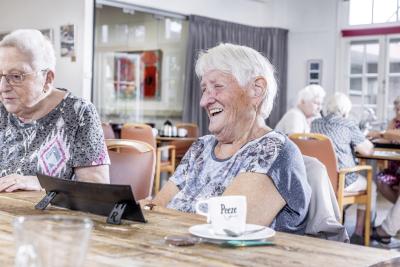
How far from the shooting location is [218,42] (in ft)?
30.3

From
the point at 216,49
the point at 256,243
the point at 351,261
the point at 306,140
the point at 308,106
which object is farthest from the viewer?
the point at 308,106

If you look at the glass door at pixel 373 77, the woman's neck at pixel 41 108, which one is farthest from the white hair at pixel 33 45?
the glass door at pixel 373 77

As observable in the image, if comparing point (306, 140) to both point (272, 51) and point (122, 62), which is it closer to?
point (122, 62)

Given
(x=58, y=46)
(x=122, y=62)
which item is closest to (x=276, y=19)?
(x=122, y=62)

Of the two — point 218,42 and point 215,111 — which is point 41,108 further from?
point 218,42

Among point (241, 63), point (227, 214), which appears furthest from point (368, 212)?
point (227, 214)

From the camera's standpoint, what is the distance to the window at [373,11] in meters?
9.17

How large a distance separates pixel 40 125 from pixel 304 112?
3.93 metres

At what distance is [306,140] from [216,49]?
228 cm

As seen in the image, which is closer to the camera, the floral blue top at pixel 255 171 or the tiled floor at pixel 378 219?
the floral blue top at pixel 255 171

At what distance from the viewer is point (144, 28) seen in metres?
8.90

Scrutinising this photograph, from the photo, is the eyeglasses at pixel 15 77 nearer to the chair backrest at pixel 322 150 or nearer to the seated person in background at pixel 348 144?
the chair backrest at pixel 322 150

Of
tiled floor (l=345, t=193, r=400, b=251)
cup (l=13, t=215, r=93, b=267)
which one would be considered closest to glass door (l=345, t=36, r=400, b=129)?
tiled floor (l=345, t=193, r=400, b=251)

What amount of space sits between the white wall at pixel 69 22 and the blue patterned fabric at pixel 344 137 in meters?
3.66
